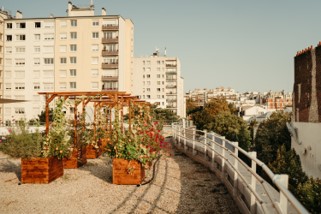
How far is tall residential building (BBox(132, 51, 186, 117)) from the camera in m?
110

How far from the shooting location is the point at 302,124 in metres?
30.8

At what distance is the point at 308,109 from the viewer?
29625 millimetres

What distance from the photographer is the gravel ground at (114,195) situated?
7160 millimetres

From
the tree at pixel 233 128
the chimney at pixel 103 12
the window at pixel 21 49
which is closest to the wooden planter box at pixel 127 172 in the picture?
the tree at pixel 233 128

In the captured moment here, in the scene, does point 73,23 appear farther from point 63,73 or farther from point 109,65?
point 109,65

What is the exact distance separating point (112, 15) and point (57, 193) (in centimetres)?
5959

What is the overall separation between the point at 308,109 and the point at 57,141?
24933mm

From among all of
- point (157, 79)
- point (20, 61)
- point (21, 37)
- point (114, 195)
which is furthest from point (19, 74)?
point (114, 195)

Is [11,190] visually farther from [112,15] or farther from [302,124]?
[112,15]

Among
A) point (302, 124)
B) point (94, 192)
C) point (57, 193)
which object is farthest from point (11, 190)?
point (302, 124)

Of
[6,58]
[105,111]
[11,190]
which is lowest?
[11,190]

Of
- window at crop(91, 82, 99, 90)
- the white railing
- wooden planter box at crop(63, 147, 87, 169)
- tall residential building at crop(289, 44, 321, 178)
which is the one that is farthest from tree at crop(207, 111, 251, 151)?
wooden planter box at crop(63, 147, 87, 169)

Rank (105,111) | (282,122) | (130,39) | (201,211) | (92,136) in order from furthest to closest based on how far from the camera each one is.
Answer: (130,39) < (282,122) < (105,111) < (92,136) < (201,211)

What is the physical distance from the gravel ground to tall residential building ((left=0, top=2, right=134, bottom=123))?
54.0 m
